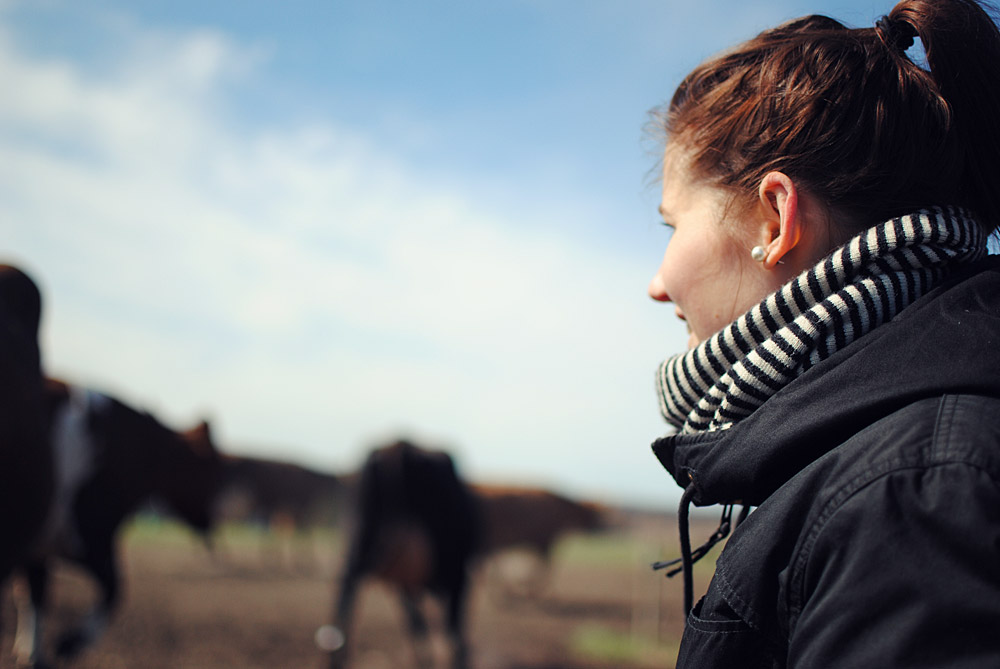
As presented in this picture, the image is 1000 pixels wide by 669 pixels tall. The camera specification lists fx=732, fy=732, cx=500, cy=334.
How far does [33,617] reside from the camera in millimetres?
5852

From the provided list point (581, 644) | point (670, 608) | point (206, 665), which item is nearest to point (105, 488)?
point (206, 665)

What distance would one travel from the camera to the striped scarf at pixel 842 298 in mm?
949

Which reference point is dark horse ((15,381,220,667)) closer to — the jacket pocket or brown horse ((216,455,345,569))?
the jacket pocket

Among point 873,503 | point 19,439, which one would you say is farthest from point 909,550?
point 19,439

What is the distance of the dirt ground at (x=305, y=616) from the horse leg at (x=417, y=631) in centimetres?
40

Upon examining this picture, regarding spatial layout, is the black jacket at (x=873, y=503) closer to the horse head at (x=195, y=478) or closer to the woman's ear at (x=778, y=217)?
the woman's ear at (x=778, y=217)

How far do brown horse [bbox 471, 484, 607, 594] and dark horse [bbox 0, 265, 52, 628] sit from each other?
12.5 m

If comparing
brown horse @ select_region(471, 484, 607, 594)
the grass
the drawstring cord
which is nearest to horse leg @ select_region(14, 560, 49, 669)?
the grass

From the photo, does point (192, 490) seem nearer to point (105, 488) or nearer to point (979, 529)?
point (105, 488)

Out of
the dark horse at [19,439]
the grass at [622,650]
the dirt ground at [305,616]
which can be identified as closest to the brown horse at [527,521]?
the dirt ground at [305,616]

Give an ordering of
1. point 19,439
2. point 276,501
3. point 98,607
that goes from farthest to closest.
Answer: point 276,501, point 98,607, point 19,439

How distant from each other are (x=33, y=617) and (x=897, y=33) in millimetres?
6972

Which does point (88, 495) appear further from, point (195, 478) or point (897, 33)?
point (897, 33)

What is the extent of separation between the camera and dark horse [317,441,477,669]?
22.4ft
